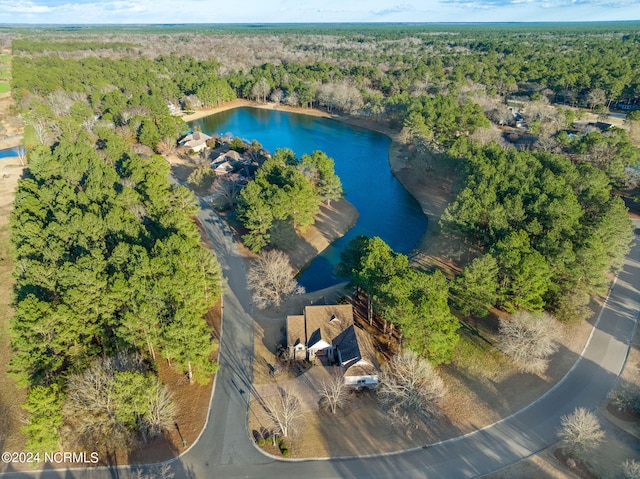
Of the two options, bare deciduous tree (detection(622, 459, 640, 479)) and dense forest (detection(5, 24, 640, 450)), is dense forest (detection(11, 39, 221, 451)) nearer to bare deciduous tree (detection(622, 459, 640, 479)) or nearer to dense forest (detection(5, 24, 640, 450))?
dense forest (detection(5, 24, 640, 450))

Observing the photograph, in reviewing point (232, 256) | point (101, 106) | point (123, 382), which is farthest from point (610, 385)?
point (101, 106)

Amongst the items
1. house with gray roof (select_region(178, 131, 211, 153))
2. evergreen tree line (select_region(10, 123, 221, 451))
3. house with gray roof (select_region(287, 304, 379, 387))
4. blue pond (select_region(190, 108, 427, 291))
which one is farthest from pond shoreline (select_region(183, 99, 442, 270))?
house with gray roof (select_region(178, 131, 211, 153))

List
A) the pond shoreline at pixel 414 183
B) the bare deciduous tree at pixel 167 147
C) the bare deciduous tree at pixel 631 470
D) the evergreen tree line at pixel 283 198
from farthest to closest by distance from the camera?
1. the bare deciduous tree at pixel 167 147
2. the pond shoreline at pixel 414 183
3. the evergreen tree line at pixel 283 198
4. the bare deciduous tree at pixel 631 470

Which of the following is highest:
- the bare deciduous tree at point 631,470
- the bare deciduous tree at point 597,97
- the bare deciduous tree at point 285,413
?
the bare deciduous tree at point 597,97

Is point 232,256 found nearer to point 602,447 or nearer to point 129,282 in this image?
point 129,282

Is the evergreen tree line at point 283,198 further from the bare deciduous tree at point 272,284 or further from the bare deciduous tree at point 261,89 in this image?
the bare deciduous tree at point 261,89

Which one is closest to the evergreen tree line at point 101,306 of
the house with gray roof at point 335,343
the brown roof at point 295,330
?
the brown roof at point 295,330
